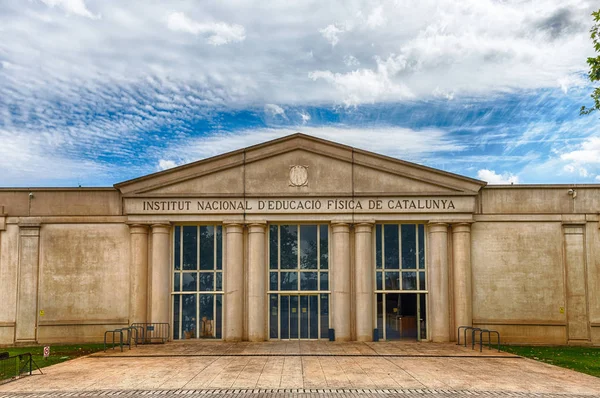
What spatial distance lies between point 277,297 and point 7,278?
13.4 meters

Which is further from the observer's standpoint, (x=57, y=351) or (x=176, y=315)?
(x=176, y=315)

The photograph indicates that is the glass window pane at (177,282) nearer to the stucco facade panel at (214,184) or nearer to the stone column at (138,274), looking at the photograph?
the stone column at (138,274)

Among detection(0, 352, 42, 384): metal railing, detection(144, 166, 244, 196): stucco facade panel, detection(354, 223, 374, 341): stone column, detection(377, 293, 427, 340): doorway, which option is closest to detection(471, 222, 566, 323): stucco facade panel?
detection(377, 293, 427, 340): doorway

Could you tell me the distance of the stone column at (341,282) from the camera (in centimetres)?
2923

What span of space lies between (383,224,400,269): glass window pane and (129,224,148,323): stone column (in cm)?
1205

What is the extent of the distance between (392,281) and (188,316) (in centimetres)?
1042

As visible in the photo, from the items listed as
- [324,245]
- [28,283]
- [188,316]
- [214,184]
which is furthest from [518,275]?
[28,283]

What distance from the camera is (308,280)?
3025cm

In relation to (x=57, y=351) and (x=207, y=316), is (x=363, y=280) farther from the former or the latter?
(x=57, y=351)

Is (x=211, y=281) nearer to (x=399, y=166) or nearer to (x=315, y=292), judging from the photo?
(x=315, y=292)

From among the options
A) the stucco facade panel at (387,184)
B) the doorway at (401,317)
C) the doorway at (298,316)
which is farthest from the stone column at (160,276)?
the doorway at (401,317)

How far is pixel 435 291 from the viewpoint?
29.5 m

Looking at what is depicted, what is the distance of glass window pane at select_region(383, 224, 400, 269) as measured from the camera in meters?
30.3

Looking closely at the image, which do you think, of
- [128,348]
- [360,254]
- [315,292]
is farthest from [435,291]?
[128,348]
